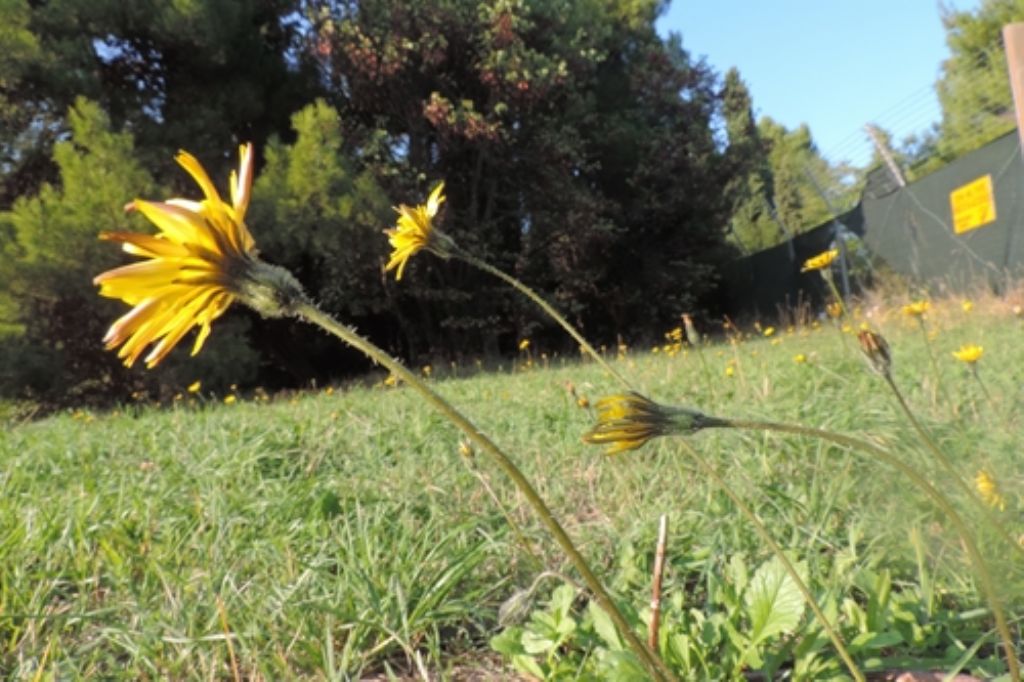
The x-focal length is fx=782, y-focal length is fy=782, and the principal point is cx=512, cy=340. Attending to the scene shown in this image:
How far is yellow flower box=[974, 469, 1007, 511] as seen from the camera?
927 millimetres

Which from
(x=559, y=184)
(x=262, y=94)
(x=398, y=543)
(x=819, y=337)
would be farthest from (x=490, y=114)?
(x=398, y=543)

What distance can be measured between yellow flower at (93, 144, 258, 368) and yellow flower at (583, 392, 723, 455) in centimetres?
23

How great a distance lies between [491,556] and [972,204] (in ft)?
18.6

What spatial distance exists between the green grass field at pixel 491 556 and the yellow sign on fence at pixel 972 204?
13.8 feet

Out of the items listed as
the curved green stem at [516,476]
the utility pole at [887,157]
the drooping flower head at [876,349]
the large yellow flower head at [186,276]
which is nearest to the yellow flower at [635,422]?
the curved green stem at [516,476]

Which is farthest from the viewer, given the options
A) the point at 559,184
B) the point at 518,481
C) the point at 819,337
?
the point at 559,184

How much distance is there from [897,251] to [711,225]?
3581mm

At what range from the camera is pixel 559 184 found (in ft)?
27.5

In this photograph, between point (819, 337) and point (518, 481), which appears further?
point (819, 337)

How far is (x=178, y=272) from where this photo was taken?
0.47m

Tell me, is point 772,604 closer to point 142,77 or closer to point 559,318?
point 559,318

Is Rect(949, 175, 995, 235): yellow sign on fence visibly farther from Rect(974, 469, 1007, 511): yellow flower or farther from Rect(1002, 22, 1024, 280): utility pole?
Rect(974, 469, 1007, 511): yellow flower

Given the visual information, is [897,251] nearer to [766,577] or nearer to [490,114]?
[490,114]

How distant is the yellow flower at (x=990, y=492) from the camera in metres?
0.93
